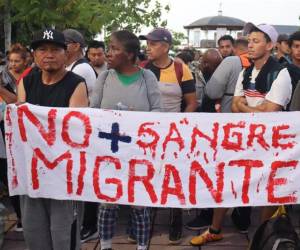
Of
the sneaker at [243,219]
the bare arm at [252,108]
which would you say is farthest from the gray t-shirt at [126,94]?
the sneaker at [243,219]

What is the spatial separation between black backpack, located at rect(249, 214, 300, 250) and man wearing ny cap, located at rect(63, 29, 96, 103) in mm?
2024

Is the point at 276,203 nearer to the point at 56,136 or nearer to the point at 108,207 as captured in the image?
the point at 108,207

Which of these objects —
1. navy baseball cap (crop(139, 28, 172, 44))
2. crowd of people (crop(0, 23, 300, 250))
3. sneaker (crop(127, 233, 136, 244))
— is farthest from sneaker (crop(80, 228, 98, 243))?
navy baseball cap (crop(139, 28, 172, 44))

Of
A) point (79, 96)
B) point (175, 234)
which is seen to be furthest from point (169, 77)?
point (175, 234)

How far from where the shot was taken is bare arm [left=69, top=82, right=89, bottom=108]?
2832 mm

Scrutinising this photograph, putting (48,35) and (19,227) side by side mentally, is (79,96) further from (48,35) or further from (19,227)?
(19,227)

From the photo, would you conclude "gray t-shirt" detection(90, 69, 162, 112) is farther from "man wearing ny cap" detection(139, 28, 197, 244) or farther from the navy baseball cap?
the navy baseball cap

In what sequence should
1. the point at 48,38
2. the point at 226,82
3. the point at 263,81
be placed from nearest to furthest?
1. the point at 48,38
2. the point at 263,81
3. the point at 226,82

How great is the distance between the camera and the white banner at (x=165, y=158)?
297 centimetres

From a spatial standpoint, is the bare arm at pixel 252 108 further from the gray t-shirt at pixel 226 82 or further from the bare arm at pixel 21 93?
the bare arm at pixel 21 93

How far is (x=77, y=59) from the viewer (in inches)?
173

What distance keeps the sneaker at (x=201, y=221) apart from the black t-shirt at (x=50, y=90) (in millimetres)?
1990

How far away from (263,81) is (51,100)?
5.01 ft

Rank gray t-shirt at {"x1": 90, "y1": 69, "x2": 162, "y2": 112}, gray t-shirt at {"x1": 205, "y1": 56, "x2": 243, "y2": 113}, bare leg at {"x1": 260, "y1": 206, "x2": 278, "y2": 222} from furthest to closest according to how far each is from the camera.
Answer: gray t-shirt at {"x1": 205, "y1": 56, "x2": 243, "y2": 113} < bare leg at {"x1": 260, "y1": 206, "x2": 278, "y2": 222} < gray t-shirt at {"x1": 90, "y1": 69, "x2": 162, "y2": 112}
